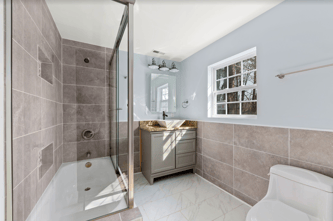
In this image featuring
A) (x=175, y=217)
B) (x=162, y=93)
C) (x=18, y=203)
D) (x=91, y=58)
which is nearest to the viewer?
(x=18, y=203)

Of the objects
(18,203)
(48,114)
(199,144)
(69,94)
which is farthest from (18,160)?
(199,144)

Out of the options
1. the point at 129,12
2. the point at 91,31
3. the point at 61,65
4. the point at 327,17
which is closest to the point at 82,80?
the point at 61,65

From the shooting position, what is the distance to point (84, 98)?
160cm

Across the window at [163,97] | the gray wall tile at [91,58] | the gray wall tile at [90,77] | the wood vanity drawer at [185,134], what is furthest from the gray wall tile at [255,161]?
the gray wall tile at [91,58]

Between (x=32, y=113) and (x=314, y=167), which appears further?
(x=314, y=167)

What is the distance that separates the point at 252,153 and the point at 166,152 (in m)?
1.25

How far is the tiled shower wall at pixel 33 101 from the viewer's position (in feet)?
2.77

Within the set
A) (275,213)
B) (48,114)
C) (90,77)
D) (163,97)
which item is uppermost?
(90,77)

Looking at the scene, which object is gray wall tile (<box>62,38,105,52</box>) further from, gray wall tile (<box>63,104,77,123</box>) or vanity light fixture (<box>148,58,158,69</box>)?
vanity light fixture (<box>148,58,158,69</box>)

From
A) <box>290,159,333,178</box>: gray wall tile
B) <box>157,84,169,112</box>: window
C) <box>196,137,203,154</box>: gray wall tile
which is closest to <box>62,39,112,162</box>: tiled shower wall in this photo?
<box>157,84,169,112</box>: window

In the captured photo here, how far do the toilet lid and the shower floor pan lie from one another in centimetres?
110

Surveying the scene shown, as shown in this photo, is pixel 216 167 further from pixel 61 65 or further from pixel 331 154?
pixel 61 65

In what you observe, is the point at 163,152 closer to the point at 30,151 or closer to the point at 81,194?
the point at 81,194

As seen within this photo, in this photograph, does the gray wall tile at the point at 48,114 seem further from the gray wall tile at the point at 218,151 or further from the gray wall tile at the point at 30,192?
the gray wall tile at the point at 218,151
